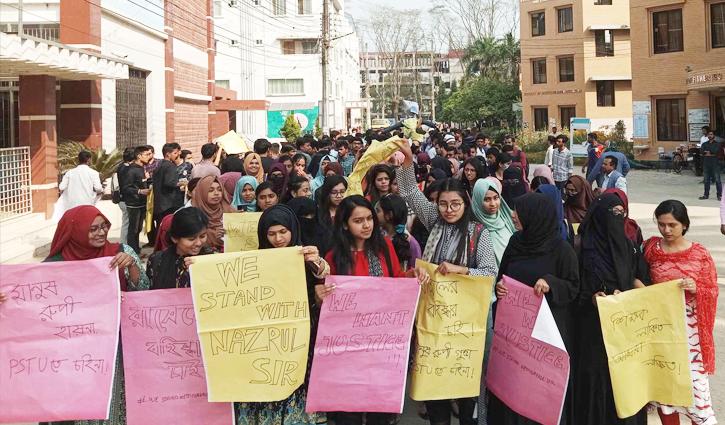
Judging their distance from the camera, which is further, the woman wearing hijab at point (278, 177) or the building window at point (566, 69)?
the building window at point (566, 69)

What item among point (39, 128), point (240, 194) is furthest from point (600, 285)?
point (39, 128)

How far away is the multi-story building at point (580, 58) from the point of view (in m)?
40.5

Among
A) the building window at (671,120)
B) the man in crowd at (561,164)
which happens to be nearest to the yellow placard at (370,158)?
the man in crowd at (561,164)

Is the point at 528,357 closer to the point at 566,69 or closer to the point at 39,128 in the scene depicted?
the point at 39,128

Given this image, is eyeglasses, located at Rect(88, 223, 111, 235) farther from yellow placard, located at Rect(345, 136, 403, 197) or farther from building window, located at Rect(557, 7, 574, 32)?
building window, located at Rect(557, 7, 574, 32)

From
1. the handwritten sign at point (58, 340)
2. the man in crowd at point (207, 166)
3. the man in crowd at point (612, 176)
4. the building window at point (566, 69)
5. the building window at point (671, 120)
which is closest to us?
the handwritten sign at point (58, 340)

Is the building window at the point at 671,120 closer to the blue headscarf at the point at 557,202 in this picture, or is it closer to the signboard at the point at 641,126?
the signboard at the point at 641,126

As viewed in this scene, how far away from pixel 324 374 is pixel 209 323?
27.5 inches

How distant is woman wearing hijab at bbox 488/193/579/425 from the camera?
4.15 meters

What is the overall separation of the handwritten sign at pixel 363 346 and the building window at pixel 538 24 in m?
41.1

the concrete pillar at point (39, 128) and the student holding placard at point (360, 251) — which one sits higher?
the concrete pillar at point (39, 128)

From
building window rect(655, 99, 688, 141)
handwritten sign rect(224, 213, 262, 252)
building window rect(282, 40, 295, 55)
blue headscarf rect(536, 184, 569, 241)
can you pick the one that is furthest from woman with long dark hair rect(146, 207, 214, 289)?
building window rect(282, 40, 295, 55)

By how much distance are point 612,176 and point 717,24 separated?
67.3 ft

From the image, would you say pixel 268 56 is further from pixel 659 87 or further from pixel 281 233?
pixel 281 233
